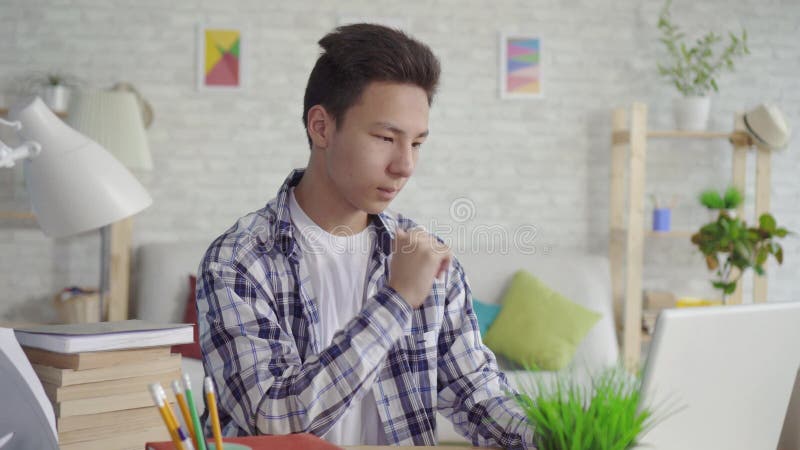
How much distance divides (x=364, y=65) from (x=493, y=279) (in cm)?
249

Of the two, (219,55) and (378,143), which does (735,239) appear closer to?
(219,55)

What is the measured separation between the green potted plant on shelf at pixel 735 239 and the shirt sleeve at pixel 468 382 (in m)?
2.61

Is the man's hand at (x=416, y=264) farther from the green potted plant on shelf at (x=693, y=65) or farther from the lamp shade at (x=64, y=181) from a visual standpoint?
the green potted plant on shelf at (x=693, y=65)

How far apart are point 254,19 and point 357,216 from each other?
9.14 feet

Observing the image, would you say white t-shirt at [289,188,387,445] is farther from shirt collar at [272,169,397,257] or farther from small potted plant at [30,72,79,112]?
small potted plant at [30,72,79,112]

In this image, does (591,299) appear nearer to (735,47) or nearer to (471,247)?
(471,247)

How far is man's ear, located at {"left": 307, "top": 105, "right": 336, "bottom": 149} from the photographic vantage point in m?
1.59

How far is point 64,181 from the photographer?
103 cm

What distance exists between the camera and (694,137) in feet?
14.1

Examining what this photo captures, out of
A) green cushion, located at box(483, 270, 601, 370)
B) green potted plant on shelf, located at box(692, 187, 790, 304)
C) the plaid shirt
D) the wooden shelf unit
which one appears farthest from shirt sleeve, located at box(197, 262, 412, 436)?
green potted plant on shelf, located at box(692, 187, 790, 304)

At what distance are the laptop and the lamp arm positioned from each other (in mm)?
757

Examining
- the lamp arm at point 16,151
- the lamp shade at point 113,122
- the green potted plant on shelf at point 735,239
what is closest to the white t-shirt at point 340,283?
the lamp arm at point 16,151

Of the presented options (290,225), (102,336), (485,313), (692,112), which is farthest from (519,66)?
(102,336)

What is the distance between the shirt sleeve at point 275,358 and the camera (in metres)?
1.25
